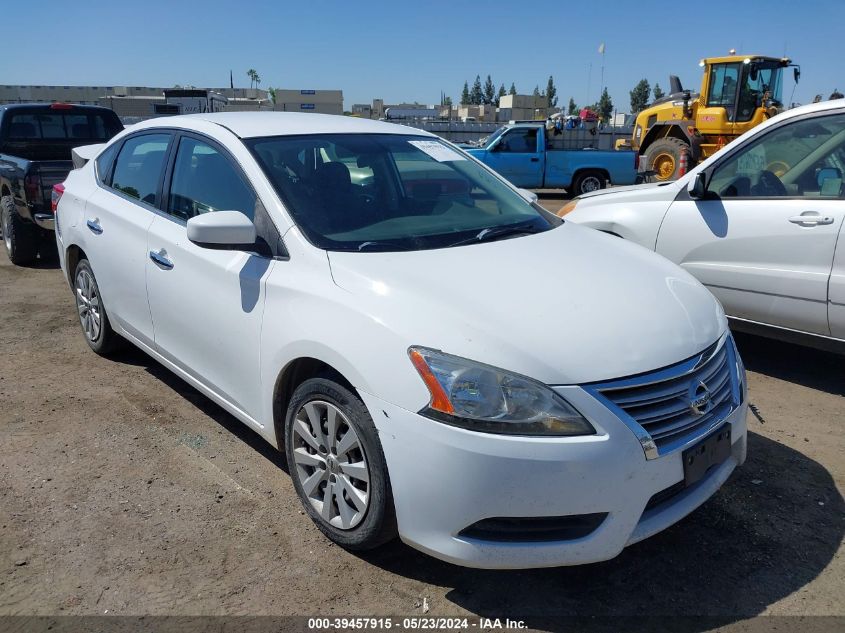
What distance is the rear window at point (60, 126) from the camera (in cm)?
877

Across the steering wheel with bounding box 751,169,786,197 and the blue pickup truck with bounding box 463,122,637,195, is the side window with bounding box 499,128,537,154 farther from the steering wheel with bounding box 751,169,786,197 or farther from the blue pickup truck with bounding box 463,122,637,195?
the steering wheel with bounding box 751,169,786,197

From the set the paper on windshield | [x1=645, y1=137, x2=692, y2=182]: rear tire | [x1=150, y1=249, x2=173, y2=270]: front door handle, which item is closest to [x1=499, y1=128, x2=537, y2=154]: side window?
[x1=645, y1=137, x2=692, y2=182]: rear tire

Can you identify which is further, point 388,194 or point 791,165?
point 791,165

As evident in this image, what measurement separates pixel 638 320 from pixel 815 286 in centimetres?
233

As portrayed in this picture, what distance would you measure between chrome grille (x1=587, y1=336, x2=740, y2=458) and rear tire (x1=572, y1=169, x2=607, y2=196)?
14621 mm

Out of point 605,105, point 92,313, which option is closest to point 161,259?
point 92,313

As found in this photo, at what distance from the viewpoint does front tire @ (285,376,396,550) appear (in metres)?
2.55

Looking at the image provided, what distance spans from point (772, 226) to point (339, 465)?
11.0 feet

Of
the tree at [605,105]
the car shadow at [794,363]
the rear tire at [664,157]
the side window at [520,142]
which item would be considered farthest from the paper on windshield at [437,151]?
the tree at [605,105]

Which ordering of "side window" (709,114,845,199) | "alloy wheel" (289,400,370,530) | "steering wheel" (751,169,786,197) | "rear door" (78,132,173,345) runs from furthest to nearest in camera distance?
"steering wheel" (751,169,786,197) < "side window" (709,114,845,199) < "rear door" (78,132,173,345) < "alloy wheel" (289,400,370,530)

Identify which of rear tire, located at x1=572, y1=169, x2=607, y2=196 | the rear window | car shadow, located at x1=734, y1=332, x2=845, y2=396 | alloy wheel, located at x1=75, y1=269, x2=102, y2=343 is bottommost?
car shadow, located at x1=734, y1=332, x2=845, y2=396

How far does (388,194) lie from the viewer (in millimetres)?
3568

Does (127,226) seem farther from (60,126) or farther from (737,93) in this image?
(737,93)

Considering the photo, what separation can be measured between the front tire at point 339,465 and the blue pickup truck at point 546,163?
46.9ft
